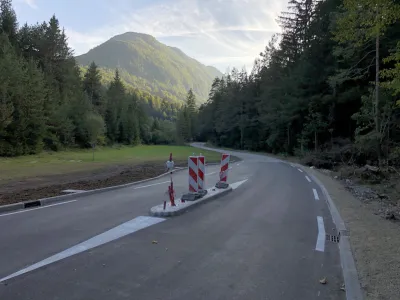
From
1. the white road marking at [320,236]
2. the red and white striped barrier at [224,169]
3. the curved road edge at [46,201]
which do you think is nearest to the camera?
the white road marking at [320,236]

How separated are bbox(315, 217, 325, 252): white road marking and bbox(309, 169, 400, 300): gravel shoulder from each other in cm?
53

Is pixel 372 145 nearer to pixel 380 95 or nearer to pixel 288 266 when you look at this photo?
pixel 380 95

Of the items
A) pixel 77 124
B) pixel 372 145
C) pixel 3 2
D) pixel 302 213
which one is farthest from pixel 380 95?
pixel 3 2

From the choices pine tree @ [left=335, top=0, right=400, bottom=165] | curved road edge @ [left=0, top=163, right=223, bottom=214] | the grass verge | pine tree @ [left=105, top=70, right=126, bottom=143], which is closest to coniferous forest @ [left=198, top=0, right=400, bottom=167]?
pine tree @ [left=335, top=0, right=400, bottom=165]

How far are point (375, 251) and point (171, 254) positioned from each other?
11.5 feet

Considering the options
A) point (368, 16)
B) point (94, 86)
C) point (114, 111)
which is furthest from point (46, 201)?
point (114, 111)

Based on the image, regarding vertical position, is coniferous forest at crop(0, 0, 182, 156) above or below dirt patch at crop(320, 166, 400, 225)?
above

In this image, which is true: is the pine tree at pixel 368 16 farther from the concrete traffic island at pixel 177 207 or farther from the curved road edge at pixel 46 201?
the curved road edge at pixel 46 201

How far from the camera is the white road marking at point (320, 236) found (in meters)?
6.14

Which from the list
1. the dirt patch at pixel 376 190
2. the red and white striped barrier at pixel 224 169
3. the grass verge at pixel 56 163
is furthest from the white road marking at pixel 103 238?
the grass verge at pixel 56 163

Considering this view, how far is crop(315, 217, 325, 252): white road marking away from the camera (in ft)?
20.1

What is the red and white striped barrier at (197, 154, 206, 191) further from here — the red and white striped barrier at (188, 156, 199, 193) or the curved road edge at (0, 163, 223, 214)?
the curved road edge at (0, 163, 223, 214)

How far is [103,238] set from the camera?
642 centimetres

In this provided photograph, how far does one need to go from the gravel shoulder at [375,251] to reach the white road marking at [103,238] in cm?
432
